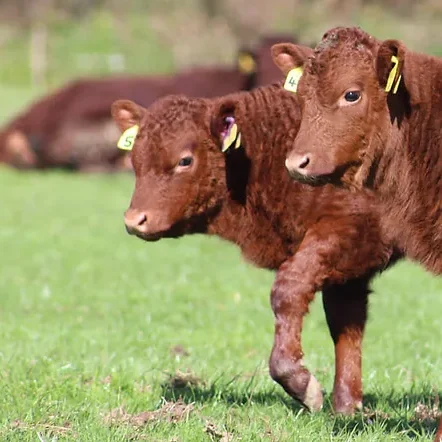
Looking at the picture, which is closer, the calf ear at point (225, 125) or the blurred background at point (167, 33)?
the calf ear at point (225, 125)

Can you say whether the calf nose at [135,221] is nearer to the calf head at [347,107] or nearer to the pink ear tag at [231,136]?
the pink ear tag at [231,136]

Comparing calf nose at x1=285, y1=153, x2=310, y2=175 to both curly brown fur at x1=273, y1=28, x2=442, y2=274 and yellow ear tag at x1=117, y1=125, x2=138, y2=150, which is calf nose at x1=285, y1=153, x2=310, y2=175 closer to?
curly brown fur at x1=273, y1=28, x2=442, y2=274

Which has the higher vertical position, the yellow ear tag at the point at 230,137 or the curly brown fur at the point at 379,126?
the curly brown fur at the point at 379,126

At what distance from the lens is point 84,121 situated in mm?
20016

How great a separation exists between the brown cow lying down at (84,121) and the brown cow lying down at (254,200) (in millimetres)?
12769

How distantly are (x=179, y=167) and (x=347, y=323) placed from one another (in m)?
1.23

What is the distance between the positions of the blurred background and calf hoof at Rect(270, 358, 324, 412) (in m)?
30.4

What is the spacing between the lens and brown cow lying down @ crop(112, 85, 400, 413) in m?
5.55

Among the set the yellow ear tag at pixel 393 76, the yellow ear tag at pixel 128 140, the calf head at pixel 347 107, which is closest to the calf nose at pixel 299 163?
the calf head at pixel 347 107

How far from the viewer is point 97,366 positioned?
6.41 metres

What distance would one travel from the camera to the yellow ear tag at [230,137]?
5.88m

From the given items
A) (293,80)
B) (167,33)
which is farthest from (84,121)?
(167,33)

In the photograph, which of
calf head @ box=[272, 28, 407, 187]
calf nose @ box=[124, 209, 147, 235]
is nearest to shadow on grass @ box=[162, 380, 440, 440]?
Answer: calf nose @ box=[124, 209, 147, 235]

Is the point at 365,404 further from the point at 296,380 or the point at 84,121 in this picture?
the point at 84,121
